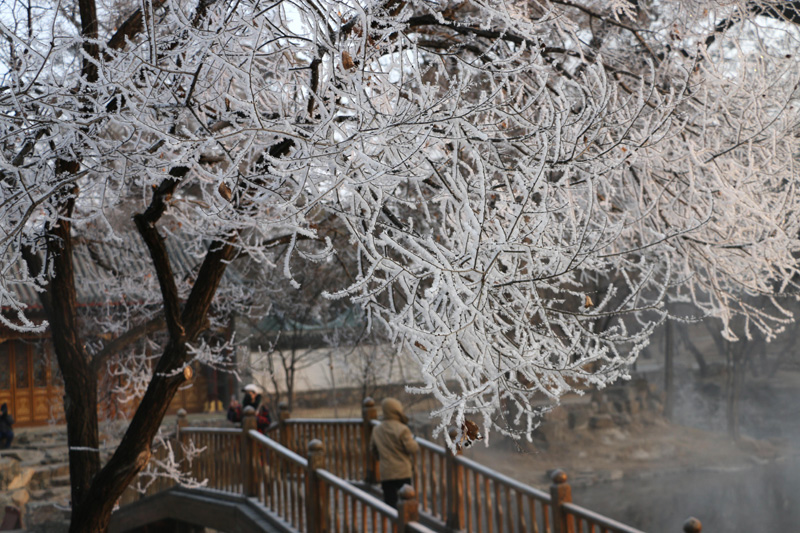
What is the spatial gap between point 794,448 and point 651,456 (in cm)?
555

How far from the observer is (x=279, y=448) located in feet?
27.0

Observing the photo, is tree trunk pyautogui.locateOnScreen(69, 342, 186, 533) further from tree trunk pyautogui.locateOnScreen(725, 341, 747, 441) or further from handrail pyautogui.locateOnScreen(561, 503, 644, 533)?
tree trunk pyautogui.locateOnScreen(725, 341, 747, 441)

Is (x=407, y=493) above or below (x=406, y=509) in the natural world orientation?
above

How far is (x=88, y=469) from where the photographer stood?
5699 mm

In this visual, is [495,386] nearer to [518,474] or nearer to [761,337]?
[518,474]

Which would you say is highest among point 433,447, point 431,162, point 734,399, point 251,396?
point 431,162

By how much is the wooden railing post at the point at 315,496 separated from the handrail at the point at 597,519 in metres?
2.50

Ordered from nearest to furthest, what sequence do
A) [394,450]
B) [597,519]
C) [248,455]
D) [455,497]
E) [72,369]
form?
1. [597,519]
2. [72,369]
3. [455,497]
4. [394,450]
5. [248,455]

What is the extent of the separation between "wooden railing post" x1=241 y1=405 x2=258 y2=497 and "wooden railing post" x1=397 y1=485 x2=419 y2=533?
3615mm

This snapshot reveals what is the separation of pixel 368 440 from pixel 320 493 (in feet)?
7.72

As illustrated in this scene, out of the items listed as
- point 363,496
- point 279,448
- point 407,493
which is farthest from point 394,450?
point 407,493

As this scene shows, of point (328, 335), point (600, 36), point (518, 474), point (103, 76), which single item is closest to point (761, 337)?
point (518, 474)

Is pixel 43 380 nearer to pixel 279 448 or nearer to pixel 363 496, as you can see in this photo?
pixel 279 448

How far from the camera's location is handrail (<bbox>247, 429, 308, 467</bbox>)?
301 inches
